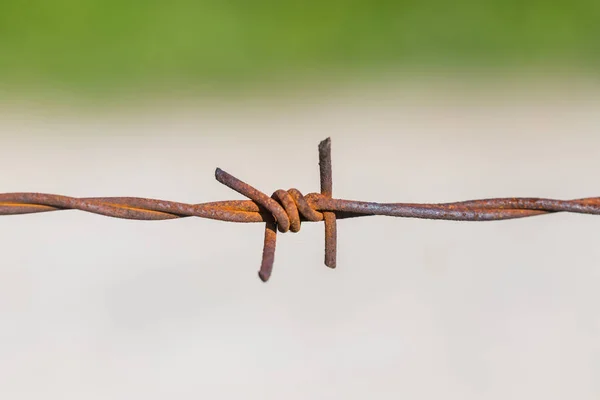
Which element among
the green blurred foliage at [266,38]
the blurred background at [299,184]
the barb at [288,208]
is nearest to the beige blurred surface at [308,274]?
the blurred background at [299,184]

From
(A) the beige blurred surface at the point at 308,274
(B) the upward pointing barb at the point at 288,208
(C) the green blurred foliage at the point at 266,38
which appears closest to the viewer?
(B) the upward pointing barb at the point at 288,208

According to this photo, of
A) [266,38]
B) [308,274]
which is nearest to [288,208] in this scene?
[308,274]

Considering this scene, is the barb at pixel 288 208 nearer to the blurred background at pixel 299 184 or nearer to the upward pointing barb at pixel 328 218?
the upward pointing barb at pixel 328 218

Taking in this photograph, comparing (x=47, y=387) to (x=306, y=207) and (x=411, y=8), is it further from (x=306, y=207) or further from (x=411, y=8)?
(x=411, y=8)

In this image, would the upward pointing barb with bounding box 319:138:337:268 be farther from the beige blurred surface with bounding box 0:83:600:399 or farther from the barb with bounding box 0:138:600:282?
the beige blurred surface with bounding box 0:83:600:399

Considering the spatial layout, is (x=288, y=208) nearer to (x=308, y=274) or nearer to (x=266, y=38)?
(x=308, y=274)

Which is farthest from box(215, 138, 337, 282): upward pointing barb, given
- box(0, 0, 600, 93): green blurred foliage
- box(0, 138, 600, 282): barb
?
box(0, 0, 600, 93): green blurred foliage

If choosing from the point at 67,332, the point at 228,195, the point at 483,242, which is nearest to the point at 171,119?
the point at 228,195
